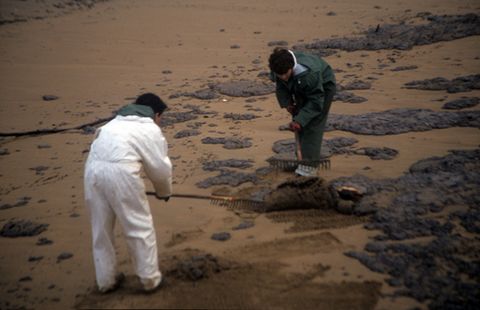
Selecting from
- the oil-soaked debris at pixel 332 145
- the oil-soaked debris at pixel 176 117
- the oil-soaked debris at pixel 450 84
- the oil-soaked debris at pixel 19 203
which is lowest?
the oil-soaked debris at pixel 19 203

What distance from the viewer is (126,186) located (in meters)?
3.08

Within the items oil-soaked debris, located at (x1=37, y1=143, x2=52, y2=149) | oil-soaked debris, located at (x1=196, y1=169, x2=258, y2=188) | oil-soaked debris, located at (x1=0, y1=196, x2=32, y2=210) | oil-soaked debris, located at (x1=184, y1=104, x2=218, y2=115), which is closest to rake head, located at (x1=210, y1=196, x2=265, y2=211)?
oil-soaked debris, located at (x1=196, y1=169, x2=258, y2=188)

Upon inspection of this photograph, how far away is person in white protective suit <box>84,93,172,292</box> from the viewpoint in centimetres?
309

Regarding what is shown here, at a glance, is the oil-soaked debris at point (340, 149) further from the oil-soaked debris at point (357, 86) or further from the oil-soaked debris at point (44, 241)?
the oil-soaked debris at point (44, 241)

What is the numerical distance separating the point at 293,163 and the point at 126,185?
2142 millimetres

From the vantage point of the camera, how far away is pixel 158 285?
11.0 feet

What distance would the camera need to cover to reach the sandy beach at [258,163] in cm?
334

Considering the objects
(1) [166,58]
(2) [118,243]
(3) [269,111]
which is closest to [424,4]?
(1) [166,58]

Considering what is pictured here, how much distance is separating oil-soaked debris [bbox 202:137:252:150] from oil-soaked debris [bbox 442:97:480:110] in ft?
8.41

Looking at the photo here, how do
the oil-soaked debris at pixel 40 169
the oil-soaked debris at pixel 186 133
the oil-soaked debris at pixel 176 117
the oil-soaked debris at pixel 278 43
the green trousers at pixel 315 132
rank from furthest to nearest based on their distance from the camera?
the oil-soaked debris at pixel 278 43, the oil-soaked debris at pixel 176 117, the oil-soaked debris at pixel 186 133, the oil-soaked debris at pixel 40 169, the green trousers at pixel 315 132

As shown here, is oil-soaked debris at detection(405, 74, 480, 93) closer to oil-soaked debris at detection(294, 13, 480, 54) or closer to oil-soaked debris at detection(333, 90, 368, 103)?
oil-soaked debris at detection(333, 90, 368, 103)

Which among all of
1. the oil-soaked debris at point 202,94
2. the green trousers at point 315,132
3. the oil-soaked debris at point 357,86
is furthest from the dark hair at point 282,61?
the oil-soaked debris at point 202,94

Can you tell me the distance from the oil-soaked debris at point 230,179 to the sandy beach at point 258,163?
0.02 m

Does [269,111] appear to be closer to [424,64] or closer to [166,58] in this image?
[424,64]
